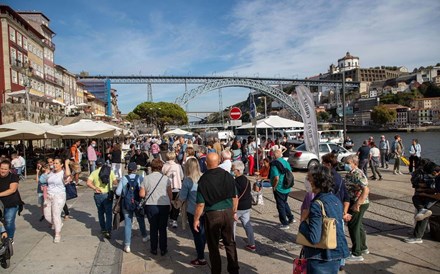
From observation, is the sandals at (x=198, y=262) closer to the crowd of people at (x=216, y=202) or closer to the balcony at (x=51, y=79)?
the crowd of people at (x=216, y=202)

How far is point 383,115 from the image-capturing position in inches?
4392

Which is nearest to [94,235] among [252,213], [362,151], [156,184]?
[156,184]

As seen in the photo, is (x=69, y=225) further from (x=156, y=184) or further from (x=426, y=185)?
(x=426, y=185)

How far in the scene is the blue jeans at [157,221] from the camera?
5.11 metres

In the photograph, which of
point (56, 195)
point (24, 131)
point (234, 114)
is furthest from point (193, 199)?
point (24, 131)

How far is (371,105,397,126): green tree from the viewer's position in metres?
111

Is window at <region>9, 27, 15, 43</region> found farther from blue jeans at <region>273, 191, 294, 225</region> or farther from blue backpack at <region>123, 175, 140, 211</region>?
blue jeans at <region>273, 191, 294, 225</region>

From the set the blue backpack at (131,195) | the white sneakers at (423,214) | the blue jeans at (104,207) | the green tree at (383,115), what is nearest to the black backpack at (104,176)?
the blue jeans at (104,207)

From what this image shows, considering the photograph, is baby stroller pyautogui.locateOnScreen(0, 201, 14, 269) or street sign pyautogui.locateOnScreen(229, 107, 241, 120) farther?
street sign pyautogui.locateOnScreen(229, 107, 241, 120)

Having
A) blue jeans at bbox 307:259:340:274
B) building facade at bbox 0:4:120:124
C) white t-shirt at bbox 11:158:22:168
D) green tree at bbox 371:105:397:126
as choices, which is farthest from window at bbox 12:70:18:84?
green tree at bbox 371:105:397:126

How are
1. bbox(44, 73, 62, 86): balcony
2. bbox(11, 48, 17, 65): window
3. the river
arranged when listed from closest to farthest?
bbox(11, 48, 17, 65): window < the river < bbox(44, 73, 62, 86): balcony

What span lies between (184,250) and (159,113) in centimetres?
6397

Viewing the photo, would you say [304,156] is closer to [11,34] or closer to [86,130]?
[86,130]

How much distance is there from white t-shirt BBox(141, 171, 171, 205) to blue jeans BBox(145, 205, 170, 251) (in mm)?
79
